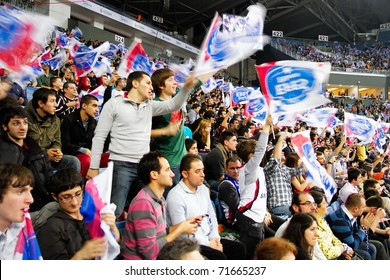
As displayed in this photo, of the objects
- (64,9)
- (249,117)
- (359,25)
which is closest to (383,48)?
(359,25)

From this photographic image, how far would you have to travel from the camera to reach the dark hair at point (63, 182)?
2.49 meters

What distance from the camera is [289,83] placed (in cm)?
402

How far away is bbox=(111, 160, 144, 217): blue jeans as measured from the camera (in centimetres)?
317

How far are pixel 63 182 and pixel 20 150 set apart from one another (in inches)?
31.2

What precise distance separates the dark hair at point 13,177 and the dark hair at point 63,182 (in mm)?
375

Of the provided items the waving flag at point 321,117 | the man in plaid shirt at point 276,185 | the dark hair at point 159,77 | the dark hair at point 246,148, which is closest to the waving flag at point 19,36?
the dark hair at point 159,77

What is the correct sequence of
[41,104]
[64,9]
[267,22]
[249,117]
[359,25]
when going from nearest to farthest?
[41,104], [249,117], [64,9], [267,22], [359,25]

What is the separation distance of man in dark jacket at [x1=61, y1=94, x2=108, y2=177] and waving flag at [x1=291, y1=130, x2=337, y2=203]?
87.5 inches

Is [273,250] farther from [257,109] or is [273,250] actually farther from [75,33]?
[75,33]

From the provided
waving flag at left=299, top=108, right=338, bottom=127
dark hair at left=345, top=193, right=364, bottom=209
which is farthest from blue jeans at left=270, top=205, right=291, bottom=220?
waving flag at left=299, top=108, right=338, bottom=127

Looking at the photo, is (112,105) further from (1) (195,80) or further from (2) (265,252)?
(2) (265,252)

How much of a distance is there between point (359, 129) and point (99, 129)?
6.40 m

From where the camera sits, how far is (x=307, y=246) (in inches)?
126

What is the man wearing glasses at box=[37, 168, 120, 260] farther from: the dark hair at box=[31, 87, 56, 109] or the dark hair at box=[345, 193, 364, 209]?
the dark hair at box=[345, 193, 364, 209]
